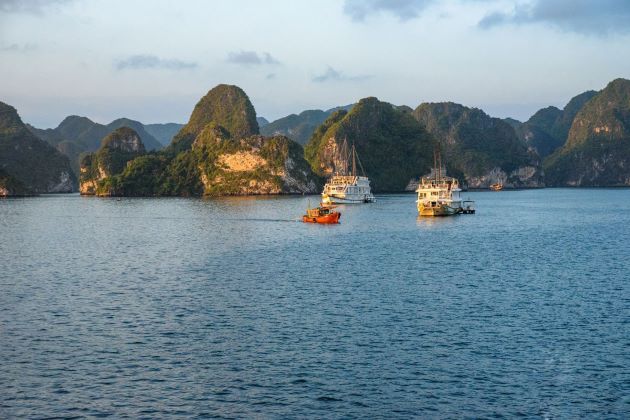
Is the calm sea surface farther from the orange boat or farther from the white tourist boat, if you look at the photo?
the white tourist boat

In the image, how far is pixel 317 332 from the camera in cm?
4809

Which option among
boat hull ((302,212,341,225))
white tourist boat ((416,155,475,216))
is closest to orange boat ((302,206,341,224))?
boat hull ((302,212,341,225))

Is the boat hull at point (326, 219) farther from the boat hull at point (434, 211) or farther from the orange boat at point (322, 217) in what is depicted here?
the boat hull at point (434, 211)

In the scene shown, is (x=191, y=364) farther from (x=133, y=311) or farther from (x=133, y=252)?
(x=133, y=252)

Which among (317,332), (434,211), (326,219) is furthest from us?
(434,211)

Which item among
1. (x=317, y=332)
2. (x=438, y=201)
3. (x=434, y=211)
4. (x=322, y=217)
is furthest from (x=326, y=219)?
(x=317, y=332)

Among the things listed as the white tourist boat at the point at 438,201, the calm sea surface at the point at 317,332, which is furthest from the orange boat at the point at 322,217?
the calm sea surface at the point at 317,332

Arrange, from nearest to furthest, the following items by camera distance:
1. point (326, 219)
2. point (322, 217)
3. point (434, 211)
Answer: point (326, 219) → point (322, 217) → point (434, 211)

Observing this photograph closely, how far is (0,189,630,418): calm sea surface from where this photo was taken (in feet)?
114

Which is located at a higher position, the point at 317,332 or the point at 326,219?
the point at 326,219

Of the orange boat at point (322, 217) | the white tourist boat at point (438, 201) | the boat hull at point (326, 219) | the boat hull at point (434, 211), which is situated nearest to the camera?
the boat hull at point (326, 219)

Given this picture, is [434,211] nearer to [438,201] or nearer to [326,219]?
[438,201]

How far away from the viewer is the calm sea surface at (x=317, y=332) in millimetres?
34781

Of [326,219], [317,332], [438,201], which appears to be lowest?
[317,332]
